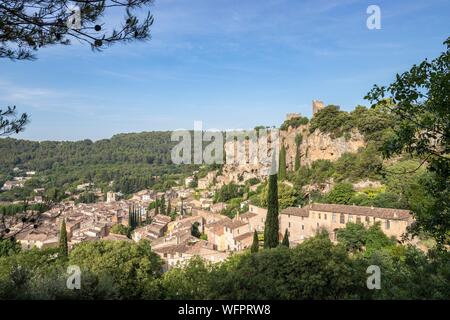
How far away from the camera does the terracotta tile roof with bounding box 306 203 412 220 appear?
2316cm

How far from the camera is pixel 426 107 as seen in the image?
5.06 metres

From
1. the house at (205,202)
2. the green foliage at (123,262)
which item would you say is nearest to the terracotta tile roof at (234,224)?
the green foliage at (123,262)

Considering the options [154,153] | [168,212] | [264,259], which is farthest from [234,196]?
[154,153]

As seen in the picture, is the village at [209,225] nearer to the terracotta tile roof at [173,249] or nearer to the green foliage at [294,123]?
the terracotta tile roof at [173,249]

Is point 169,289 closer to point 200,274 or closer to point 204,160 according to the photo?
point 200,274

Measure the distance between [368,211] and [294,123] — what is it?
26.6 meters

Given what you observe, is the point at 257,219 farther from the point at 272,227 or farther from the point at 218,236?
the point at 272,227

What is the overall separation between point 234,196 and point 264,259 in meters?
42.1

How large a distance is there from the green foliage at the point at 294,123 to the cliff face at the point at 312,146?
0.47 metres

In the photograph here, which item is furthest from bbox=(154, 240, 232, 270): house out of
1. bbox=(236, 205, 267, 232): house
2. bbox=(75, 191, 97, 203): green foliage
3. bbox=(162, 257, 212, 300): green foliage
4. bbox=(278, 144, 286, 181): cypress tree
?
bbox=(75, 191, 97, 203): green foliage

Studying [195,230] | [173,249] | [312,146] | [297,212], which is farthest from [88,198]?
[297,212]

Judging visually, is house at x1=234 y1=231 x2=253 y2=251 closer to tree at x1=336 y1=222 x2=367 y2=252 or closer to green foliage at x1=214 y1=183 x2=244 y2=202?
tree at x1=336 y1=222 x2=367 y2=252

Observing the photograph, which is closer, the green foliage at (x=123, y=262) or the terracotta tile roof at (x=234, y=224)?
the green foliage at (x=123, y=262)

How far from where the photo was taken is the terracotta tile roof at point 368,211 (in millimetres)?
23156
